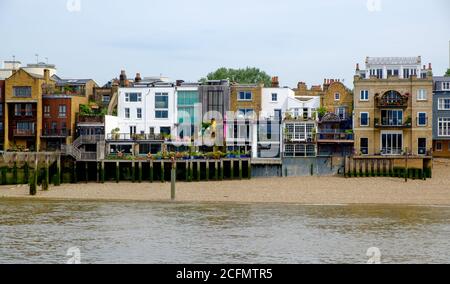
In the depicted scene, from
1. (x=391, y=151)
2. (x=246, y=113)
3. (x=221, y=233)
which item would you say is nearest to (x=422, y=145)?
(x=391, y=151)

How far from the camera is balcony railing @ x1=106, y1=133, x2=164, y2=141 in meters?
68.9

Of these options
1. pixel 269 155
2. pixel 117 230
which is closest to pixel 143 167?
pixel 269 155

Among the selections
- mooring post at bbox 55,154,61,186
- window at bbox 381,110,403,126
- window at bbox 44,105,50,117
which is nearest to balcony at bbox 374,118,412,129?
window at bbox 381,110,403,126

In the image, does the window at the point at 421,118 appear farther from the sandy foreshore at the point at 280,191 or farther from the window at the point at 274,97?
the window at the point at 274,97

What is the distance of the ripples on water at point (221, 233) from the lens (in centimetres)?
2373

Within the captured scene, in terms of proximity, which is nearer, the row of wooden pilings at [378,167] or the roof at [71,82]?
the row of wooden pilings at [378,167]

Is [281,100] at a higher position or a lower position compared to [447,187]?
higher

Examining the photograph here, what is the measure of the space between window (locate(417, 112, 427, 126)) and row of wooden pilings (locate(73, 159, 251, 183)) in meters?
15.8

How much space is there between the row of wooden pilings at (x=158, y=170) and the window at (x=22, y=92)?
34.4 ft

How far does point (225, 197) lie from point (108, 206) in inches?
364

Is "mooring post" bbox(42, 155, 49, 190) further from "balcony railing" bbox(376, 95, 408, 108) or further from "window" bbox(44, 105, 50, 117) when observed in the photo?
"balcony railing" bbox(376, 95, 408, 108)

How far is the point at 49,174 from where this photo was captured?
64.2 meters

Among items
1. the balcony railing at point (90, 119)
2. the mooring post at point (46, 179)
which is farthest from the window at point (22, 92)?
the mooring post at point (46, 179)
